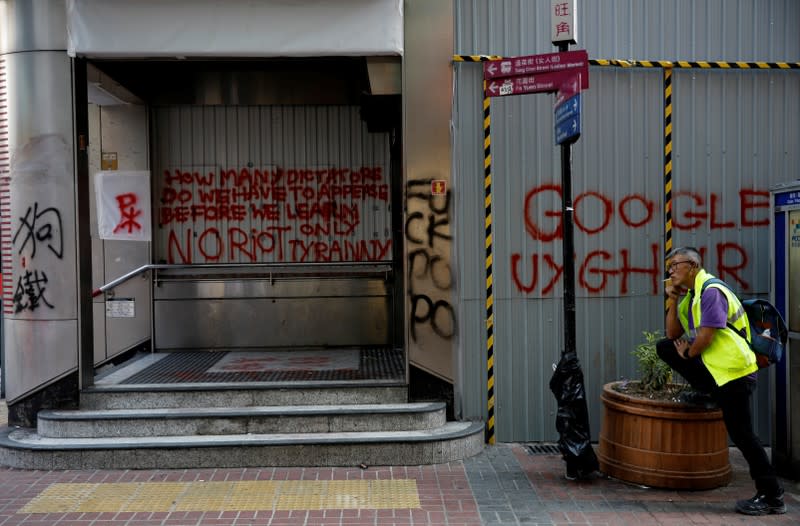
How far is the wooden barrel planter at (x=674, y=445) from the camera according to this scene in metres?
5.57

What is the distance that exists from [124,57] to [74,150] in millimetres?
1016

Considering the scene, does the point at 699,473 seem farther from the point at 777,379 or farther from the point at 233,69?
the point at 233,69

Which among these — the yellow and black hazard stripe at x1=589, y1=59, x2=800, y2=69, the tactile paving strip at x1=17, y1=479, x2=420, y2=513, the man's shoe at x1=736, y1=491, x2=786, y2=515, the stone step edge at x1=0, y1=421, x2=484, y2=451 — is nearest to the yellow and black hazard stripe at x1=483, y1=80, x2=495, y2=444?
the stone step edge at x1=0, y1=421, x2=484, y2=451

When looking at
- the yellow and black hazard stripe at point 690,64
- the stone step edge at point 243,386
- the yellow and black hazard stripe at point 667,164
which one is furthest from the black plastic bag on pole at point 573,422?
the yellow and black hazard stripe at point 690,64

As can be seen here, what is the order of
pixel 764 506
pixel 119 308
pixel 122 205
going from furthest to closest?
1. pixel 119 308
2. pixel 122 205
3. pixel 764 506

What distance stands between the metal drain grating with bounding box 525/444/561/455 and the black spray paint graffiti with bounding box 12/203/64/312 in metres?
4.81

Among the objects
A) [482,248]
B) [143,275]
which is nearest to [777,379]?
[482,248]

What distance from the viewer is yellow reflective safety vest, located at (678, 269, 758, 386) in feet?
17.0

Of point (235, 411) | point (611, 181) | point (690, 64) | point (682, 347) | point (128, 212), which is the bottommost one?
point (235, 411)

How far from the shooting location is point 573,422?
5.83 metres

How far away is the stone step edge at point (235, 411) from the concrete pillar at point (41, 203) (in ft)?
1.15

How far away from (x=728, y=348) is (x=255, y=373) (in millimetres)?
4593

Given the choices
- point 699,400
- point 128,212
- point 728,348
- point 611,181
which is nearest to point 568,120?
point 611,181

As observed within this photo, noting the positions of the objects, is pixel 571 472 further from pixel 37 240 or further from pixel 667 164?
pixel 37 240
